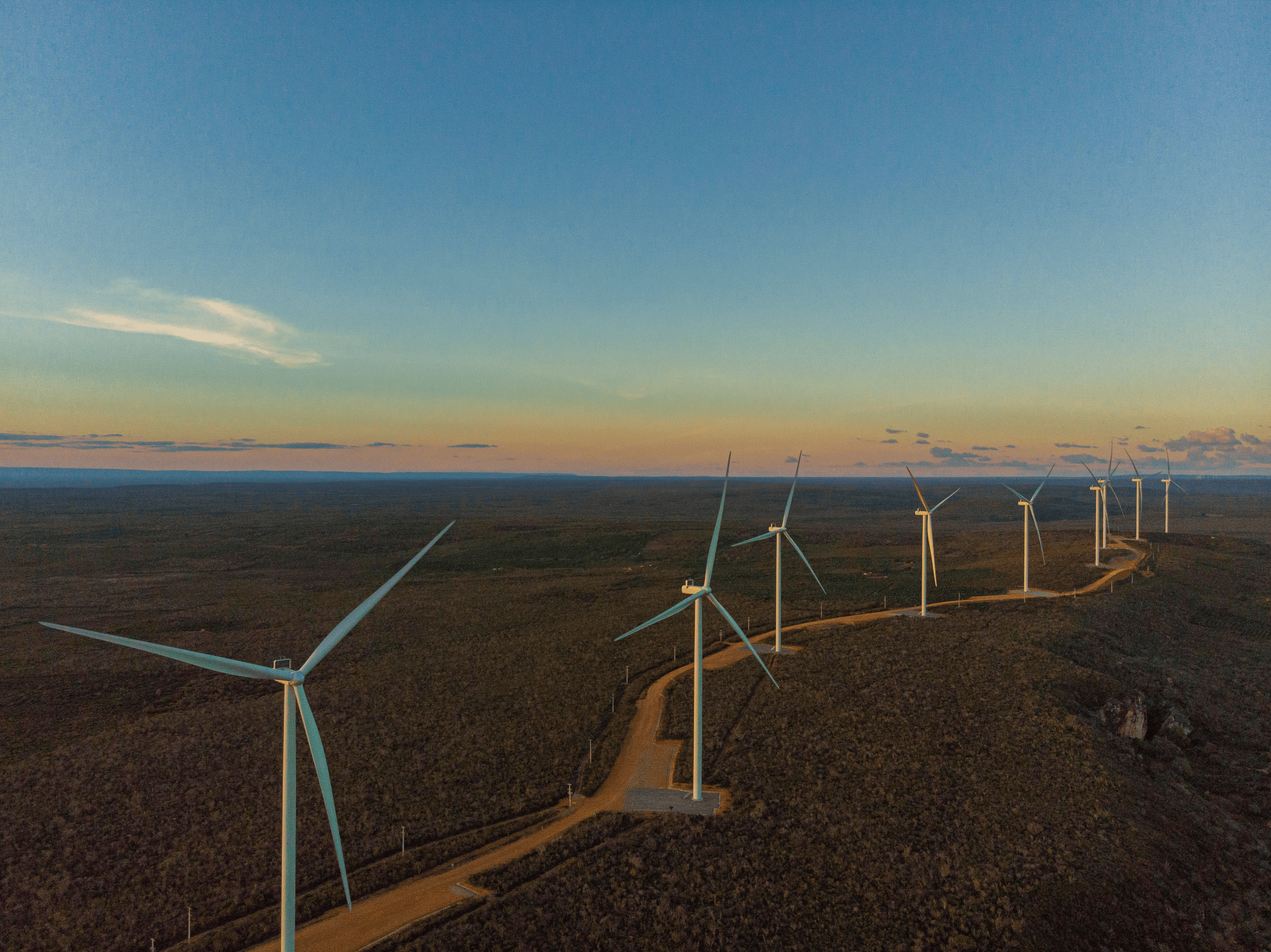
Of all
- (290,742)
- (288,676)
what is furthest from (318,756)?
(288,676)

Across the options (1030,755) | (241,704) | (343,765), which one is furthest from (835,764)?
(241,704)

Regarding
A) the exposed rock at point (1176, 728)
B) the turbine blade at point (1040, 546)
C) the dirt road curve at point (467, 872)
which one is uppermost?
the turbine blade at point (1040, 546)

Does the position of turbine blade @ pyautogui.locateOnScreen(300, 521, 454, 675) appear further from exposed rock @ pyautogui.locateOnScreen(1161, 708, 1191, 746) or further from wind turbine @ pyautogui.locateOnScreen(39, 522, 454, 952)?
exposed rock @ pyautogui.locateOnScreen(1161, 708, 1191, 746)

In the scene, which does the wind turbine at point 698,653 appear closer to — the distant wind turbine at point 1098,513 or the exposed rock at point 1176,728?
the exposed rock at point 1176,728

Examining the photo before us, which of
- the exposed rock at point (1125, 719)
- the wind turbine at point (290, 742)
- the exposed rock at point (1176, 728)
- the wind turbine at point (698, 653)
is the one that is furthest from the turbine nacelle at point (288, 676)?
the exposed rock at point (1176, 728)

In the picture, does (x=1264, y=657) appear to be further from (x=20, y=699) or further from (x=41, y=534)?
(x=41, y=534)

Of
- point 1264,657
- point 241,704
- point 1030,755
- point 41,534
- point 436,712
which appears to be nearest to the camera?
point 1030,755

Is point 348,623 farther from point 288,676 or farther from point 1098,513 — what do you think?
point 1098,513
